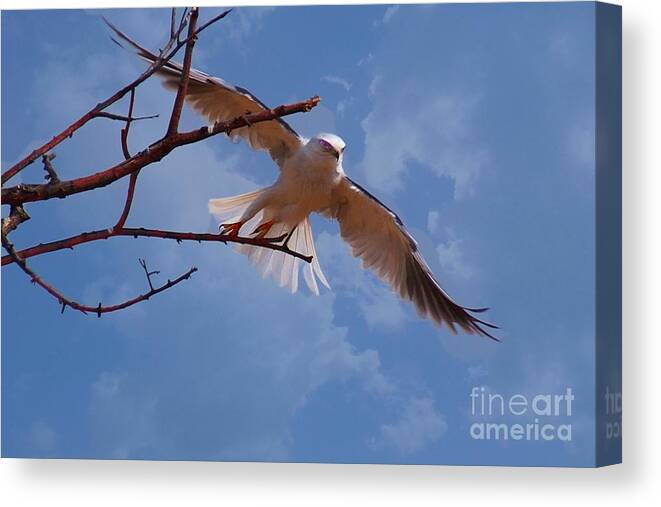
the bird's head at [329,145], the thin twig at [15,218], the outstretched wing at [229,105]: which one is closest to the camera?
the thin twig at [15,218]

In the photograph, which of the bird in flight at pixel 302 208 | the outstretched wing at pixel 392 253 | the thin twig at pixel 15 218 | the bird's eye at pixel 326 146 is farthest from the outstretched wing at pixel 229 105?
the thin twig at pixel 15 218

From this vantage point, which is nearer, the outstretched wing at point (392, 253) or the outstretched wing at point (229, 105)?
the outstretched wing at point (392, 253)

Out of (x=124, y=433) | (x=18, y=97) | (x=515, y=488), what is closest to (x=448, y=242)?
(x=515, y=488)

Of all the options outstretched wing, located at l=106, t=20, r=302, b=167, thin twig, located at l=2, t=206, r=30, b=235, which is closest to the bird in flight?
outstretched wing, located at l=106, t=20, r=302, b=167

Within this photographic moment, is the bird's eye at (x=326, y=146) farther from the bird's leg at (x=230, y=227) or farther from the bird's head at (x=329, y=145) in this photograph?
the bird's leg at (x=230, y=227)

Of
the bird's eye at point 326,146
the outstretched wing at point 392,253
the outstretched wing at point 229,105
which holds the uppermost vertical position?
the outstretched wing at point 229,105

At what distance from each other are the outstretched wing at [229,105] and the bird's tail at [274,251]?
182 mm

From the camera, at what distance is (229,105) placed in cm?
443

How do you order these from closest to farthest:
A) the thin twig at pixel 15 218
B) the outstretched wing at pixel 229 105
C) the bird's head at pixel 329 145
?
1. the thin twig at pixel 15 218
2. the bird's head at pixel 329 145
3. the outstretched wing at pixel 229 105

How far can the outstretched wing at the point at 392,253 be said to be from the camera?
4.25m

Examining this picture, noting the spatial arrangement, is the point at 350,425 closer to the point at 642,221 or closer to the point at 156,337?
the point at 156,337

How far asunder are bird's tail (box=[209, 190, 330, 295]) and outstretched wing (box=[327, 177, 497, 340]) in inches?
5.3

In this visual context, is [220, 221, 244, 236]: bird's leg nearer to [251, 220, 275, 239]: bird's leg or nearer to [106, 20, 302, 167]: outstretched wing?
[251, 220, 275, 239]: bird's leg

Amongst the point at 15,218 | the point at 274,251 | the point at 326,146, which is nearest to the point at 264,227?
the point at 274,251
